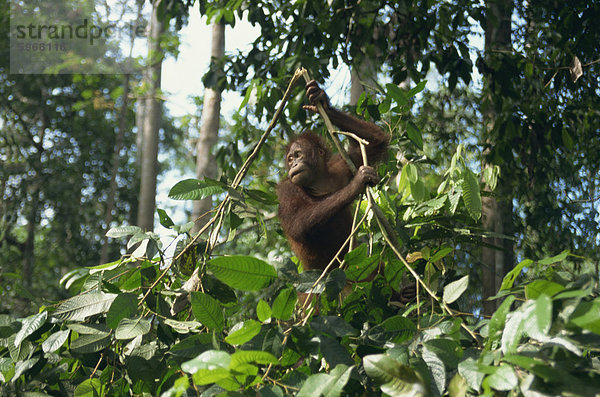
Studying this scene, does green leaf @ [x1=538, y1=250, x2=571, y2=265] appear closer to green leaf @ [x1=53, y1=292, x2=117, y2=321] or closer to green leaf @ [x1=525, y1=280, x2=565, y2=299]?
green leaf @ [x1=525, y1=280, x2=565, y2=299]

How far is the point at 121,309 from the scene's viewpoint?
176cm

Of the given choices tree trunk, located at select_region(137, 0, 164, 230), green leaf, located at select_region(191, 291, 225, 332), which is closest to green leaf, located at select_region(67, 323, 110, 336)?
green leaf, located at select_region(191, 291, 225, 332)

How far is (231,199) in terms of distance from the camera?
203 cm

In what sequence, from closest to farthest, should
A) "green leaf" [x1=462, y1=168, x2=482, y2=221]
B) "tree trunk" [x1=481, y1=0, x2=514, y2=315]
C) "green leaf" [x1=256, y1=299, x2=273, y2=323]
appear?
1. "green leaf" [x1=256, y1=299, x2=273, y2=323]
2. "green leaf" [x1=462, y1=168, x2=482, y2=221]
3. "tree trunk" [x1=481, y1=0, x2=514, y2=315]

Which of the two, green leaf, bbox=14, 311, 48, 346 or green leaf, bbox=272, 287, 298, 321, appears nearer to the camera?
green leaf, bbox=272, 287, 298, 321

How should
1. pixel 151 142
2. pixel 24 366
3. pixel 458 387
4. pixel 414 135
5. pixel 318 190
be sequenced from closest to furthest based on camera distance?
pixel 458 387 < pixel 24 366 < pixel 414 135 < pixel 318 190 < pixel 151 142

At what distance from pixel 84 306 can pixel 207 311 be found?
54 centimetres

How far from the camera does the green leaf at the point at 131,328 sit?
67.2 inches

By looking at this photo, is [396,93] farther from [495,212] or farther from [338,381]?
[495,212]

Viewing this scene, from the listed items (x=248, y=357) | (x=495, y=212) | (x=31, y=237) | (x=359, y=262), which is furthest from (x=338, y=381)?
(x=31, y=237)

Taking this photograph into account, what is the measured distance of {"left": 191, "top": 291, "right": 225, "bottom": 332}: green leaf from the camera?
5.17 ft

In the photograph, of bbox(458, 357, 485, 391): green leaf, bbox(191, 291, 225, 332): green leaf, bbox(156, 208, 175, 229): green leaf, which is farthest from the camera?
bbox(156, 208, 175, 229): green leaf

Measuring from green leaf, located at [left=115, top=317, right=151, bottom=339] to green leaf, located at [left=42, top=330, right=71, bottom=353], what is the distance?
0.22 m

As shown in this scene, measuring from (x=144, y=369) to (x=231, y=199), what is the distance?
643 millimetres
